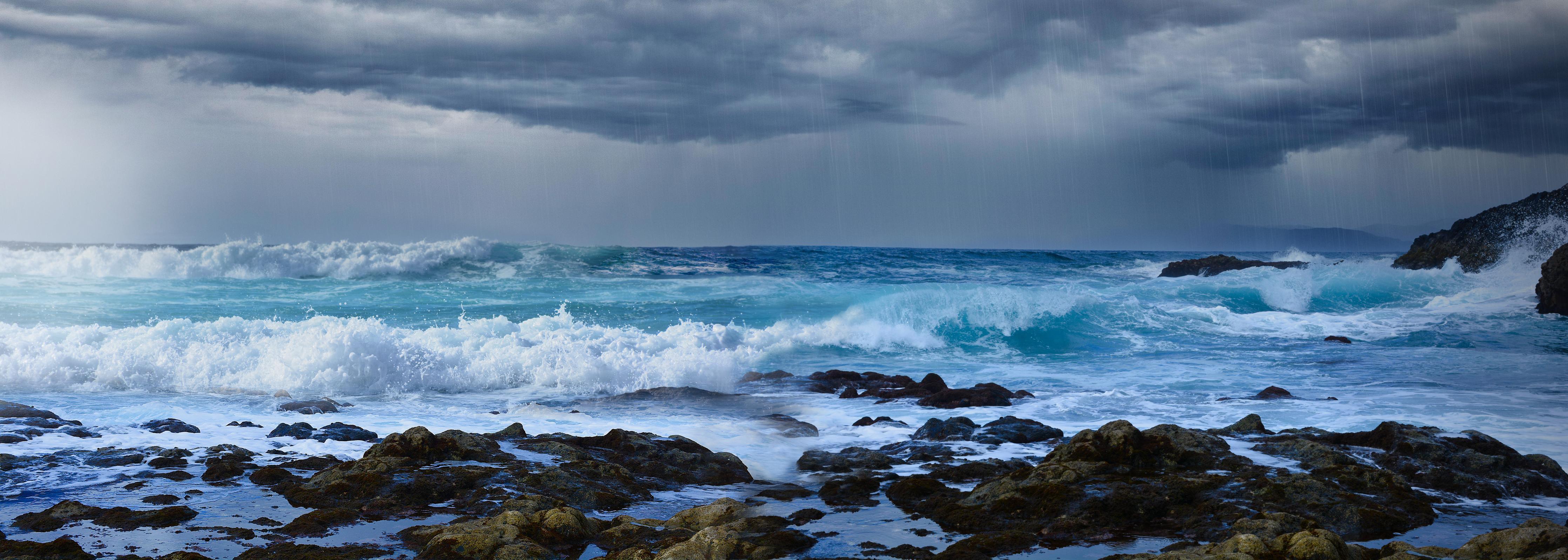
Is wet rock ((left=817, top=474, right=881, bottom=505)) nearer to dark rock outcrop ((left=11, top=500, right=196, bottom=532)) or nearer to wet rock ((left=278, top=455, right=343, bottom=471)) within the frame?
wet rock ((left=278, top=455, right=343, bottom=471))

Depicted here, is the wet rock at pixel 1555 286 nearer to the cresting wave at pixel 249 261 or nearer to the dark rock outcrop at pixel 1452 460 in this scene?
the dark rock outcrop at pixel 1452 460

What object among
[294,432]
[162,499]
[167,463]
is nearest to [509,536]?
[162,499]

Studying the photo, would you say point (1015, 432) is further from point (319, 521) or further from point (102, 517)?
point (102, 517)

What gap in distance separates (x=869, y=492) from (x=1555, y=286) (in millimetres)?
23742

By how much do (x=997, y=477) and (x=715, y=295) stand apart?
2193 centimetres

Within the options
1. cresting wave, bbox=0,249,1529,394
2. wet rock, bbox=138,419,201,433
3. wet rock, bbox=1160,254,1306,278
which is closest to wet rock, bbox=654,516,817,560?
wet rock, bbox=138,419,201,433

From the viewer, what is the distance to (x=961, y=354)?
1909cm

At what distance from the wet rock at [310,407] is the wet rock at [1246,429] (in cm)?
1025

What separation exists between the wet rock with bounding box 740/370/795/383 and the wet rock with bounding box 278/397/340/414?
6.13m

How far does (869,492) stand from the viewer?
6.56m

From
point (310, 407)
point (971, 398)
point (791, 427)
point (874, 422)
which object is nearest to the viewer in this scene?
point (791, 427)

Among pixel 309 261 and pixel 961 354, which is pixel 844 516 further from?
pixel 309 261

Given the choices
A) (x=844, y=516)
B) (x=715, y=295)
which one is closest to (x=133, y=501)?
(x=844, y=516)

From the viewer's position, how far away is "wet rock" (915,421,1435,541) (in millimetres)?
5477
